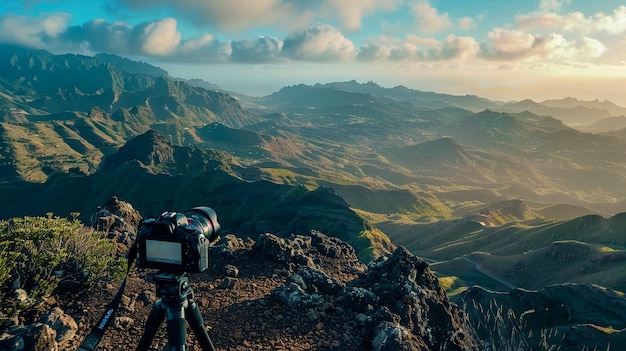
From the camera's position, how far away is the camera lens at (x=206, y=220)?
6.41 m

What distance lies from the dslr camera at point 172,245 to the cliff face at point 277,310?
444 centimetres

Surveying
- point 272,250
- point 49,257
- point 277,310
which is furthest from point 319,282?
point 49,257

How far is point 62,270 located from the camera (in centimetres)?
1062

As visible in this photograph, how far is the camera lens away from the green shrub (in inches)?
208

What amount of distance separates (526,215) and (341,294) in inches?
8131

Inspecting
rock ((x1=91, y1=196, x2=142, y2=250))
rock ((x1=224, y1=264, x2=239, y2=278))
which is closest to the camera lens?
rock ((x1=224, y1=264, x2=239, y2=278))

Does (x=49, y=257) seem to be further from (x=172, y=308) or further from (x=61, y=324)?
(x=172, y=308)

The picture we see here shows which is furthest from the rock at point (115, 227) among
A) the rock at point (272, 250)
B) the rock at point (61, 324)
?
the rock at point (61, 324)

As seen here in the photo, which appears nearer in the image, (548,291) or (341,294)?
(341,294)

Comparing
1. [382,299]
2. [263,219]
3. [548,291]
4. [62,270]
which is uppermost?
[62,270]

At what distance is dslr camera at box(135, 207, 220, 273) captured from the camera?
18.4 feet

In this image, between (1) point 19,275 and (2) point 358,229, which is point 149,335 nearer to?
(1) point 19,275

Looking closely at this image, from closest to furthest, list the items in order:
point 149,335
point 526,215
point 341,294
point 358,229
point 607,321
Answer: point 149,335, point 341,294, point 607,321, point 358,229, point 526,215

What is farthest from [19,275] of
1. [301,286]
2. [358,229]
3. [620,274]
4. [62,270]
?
[358,229]
